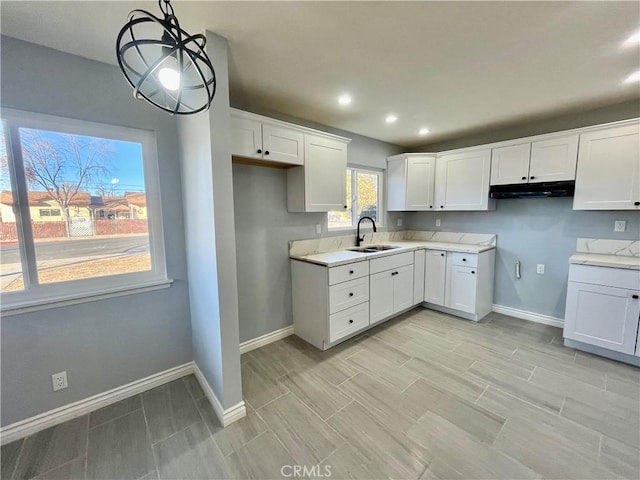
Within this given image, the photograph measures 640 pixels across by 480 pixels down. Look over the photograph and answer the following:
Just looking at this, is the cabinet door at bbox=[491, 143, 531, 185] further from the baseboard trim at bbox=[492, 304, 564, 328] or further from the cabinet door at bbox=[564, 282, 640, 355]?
the baseboard trim at bbox=[492, 304, 564, 328]

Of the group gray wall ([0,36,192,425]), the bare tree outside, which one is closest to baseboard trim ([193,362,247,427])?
gray wall ([0,36,192,425])

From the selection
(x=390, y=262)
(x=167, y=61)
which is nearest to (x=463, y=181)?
(x=390, y=262)

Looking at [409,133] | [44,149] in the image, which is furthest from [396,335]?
[44,149]

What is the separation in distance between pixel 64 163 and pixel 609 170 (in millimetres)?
4666

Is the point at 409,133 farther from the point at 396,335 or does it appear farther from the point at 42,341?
the point at 42,341

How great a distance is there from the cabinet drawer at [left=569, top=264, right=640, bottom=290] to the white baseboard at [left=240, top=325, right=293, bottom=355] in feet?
9.79

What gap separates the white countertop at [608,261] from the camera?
2.35 m

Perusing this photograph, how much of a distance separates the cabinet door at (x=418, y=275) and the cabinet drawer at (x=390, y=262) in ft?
0.42

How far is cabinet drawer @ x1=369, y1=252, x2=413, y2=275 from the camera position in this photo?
301 cm

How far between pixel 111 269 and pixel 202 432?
1359 mm

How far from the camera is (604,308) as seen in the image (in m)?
2.48

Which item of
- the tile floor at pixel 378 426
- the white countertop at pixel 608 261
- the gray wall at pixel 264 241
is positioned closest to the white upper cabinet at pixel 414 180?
the gray wall at pixel 264 241

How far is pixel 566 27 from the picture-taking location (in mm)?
1553

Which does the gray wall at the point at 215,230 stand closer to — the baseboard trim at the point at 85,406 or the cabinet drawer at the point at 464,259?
the baseboard trim at the point at 85,406
